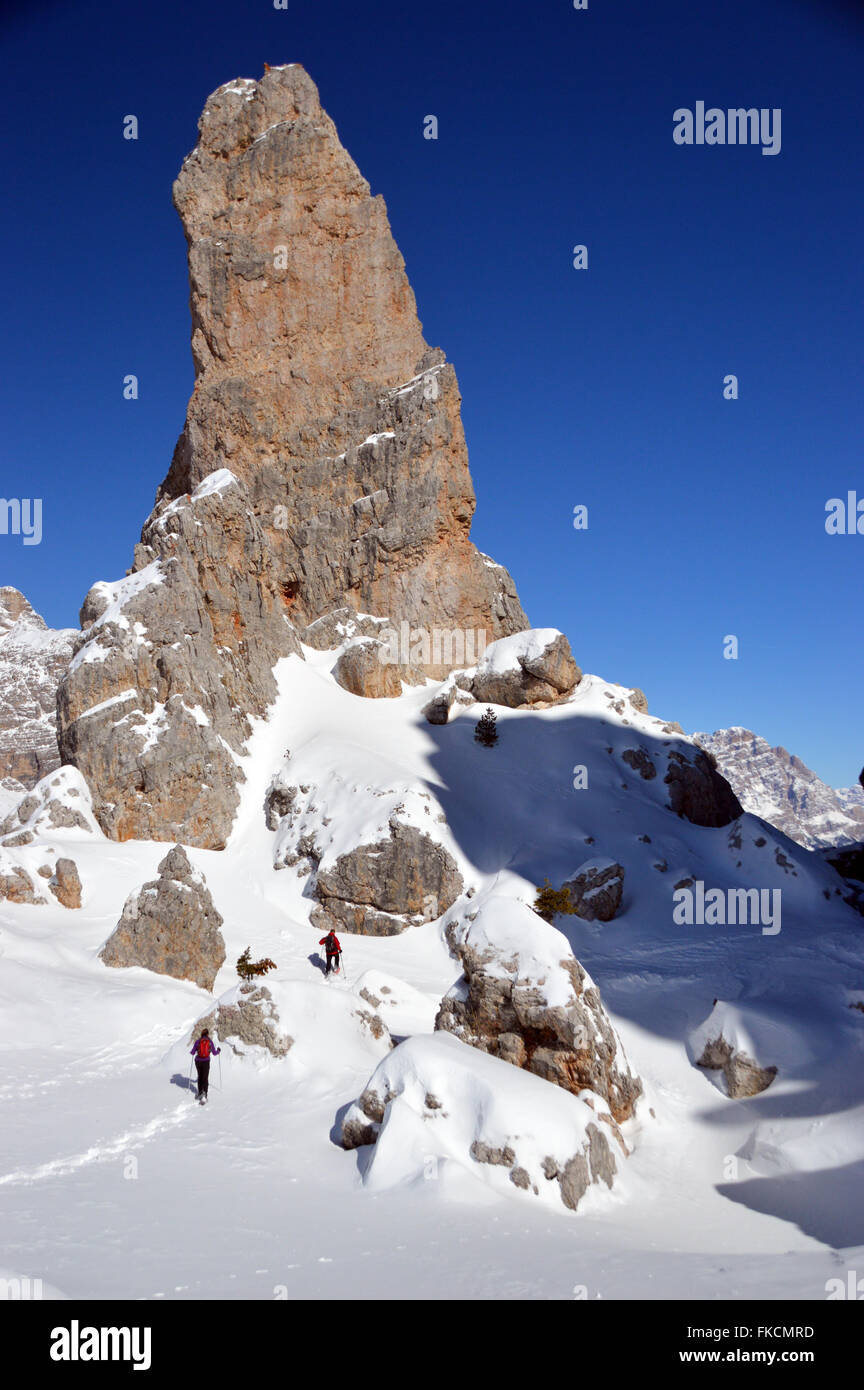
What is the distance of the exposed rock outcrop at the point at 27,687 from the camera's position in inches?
3880

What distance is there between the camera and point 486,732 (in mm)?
38969

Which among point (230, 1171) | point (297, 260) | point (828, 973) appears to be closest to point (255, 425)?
point (297, 260)

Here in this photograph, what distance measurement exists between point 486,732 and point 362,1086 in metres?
25.0

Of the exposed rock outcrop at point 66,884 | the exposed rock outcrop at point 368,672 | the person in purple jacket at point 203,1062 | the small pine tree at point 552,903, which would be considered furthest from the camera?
the exposed rock outcrop at point 368,672

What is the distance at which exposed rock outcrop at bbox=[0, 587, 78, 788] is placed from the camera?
323ft

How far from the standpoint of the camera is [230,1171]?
10.9 meters

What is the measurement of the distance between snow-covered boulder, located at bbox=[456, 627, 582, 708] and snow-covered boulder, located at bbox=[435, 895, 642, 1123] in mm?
26625

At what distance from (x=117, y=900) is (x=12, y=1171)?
1687 centimetres

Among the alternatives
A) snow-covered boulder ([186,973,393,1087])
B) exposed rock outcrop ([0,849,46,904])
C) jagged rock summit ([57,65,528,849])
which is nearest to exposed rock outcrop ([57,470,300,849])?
jagged rock summit ([57,65,528,849])

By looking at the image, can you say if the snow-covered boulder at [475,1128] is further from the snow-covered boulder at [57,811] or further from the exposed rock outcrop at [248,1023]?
the snow-covered boulder at [57,811]

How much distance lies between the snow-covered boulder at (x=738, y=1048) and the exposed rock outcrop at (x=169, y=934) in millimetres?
12587

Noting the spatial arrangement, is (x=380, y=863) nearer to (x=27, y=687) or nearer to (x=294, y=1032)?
(x=294, y=1032)

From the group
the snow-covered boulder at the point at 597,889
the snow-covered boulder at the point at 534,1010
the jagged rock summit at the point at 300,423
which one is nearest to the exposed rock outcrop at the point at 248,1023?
the snow-covered boulder at the point at 534,1010
